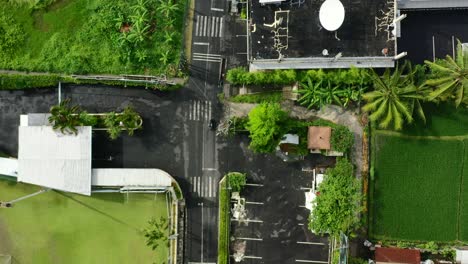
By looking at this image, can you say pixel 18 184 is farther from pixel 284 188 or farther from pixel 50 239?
pixel 284 188

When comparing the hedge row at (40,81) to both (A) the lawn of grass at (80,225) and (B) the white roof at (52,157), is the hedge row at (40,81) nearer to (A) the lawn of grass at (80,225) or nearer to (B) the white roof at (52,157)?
(B) the white roof at (52,157)

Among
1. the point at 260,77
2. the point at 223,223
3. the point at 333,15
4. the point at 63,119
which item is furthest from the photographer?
the point at 223,223

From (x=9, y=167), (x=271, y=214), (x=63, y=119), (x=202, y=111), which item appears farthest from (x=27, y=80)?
(x=271, y=214)

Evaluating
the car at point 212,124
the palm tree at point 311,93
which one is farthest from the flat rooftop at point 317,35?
the car at point 212,124

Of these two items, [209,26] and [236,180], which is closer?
[236,180]

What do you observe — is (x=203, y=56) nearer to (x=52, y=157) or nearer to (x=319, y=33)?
(x=319, y=33)

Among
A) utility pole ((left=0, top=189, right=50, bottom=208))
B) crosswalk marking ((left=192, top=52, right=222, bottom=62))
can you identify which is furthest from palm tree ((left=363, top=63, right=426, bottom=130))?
utility pole ((left=0, top=189, right=50, bottom=208))

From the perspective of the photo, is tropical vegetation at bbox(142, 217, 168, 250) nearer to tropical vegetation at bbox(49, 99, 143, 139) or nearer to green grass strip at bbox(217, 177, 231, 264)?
green grass strip at bbox(217, 177, 231, 264)
